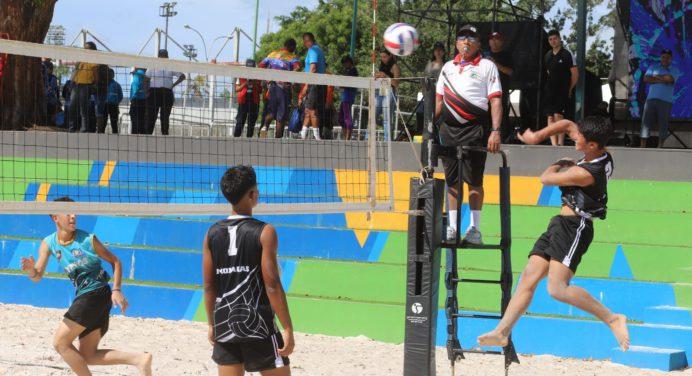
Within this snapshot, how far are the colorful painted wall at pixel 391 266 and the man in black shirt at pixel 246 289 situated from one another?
4.23 m

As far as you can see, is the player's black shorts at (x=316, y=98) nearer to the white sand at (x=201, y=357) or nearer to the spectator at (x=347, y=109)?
the spectator at (x=347, y=109)

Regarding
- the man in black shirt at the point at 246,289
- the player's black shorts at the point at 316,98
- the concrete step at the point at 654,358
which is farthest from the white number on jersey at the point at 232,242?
the player's black shorts at the point at 316,98

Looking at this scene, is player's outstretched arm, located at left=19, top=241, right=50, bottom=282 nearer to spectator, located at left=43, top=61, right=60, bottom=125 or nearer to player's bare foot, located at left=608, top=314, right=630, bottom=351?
player's bare foot, located at left=608, top=314, right=630, bottom=351

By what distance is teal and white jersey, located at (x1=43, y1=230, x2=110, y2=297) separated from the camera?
21.7ft

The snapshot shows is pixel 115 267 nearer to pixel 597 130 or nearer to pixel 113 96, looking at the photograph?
pixel 597 130

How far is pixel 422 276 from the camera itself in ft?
19.9

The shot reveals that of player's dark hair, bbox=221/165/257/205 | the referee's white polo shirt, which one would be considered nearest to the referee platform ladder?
the referee's white polo shirt

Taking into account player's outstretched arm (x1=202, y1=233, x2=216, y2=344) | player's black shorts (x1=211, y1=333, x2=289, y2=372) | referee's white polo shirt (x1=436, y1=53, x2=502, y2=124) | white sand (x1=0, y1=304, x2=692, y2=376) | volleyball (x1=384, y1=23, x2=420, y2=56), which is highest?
volleyball (x1=384, y1=23, x2=420, y2=56)

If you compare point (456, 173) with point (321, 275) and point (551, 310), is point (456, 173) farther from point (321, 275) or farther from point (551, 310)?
point (321, 275)

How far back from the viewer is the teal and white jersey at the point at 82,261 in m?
6.62

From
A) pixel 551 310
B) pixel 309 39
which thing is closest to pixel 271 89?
pixel 309 39

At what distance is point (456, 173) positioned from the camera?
23.8 feet

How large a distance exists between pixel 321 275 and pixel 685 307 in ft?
11.5

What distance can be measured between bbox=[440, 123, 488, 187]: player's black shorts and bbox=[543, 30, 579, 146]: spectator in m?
5.01
